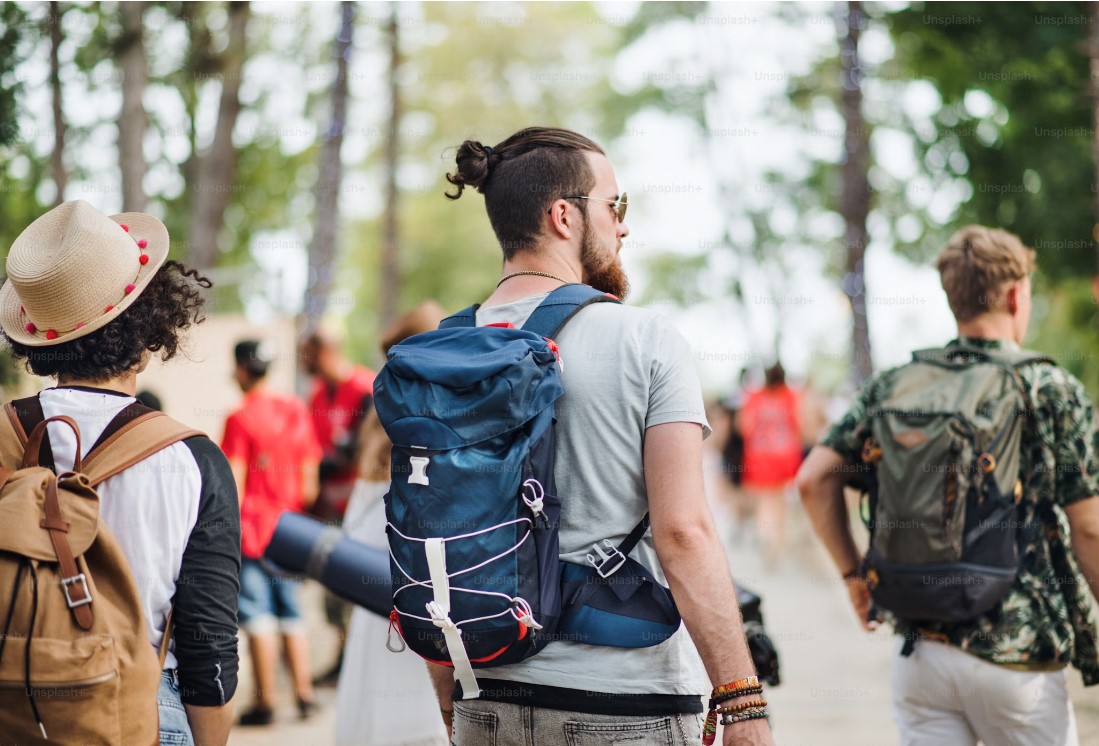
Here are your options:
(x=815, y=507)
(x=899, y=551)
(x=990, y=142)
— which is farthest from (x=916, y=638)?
(x=990, y=142)

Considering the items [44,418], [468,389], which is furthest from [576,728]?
[44,418]

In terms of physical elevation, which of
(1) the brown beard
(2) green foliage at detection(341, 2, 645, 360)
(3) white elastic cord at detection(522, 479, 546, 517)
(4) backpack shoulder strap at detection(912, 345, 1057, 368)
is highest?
(2) green foliage at detection(341, 2, 645, 360)

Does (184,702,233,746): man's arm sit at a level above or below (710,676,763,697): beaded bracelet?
below

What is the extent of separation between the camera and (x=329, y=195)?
13.4 meters

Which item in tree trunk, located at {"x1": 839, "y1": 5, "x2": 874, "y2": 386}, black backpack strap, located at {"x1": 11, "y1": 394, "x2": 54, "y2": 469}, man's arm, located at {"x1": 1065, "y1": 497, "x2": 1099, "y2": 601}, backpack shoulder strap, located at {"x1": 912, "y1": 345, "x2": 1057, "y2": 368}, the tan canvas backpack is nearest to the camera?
the tan canvas backpack

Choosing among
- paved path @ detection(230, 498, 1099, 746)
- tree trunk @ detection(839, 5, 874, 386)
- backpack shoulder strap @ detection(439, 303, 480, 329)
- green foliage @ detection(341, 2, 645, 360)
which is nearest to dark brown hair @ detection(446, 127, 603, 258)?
backpack shoulder strap @ detection(439, 303, 480, 329)

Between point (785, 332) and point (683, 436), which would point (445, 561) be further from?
point (785, 332)

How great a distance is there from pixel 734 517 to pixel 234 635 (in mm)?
15615

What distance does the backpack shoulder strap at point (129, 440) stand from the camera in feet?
7.53

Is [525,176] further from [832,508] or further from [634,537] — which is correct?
[832,508]

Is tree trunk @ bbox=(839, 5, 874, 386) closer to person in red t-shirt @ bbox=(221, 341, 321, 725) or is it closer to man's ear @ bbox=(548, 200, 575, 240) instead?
person in red t-shirt @ bbox=(221, 341, 321, 725)

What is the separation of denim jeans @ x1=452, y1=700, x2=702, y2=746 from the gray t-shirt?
6 centimetres

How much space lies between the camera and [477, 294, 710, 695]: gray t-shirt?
7.50 feet

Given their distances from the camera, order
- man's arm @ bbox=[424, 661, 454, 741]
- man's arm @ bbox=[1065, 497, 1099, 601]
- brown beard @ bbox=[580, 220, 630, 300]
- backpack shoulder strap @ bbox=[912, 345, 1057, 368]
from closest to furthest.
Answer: brown beard @ bbox=[580, 220, 630, 300]
man's arm @ bbox=[424, 661, 454, 741]
man's arm @ bbox=[1065, 497, 1099, 601]
backpack shoulder strap @ bbox=[912, 345, 1057, 368]
